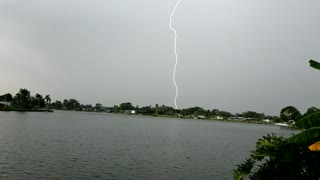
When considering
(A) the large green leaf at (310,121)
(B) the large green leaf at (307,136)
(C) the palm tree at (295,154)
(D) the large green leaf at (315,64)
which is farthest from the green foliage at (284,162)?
(D) the large green leaf at (315,64)

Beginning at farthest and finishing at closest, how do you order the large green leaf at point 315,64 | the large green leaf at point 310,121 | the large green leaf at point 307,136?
the large green leaf at point 315,64 < the large green leaf at point 310,121 < the large green leaf at point 307,136

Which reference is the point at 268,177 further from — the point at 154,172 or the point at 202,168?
the point at 202,168

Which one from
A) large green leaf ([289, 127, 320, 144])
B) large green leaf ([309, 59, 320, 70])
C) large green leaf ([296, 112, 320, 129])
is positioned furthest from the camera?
large green leaf ([309, 59, 320, 70])

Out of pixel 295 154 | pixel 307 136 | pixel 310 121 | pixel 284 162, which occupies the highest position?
pixel 310 121

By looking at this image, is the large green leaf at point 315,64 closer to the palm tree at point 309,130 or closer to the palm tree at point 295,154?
the palm tree at point 295,154

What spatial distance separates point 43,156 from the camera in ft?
136

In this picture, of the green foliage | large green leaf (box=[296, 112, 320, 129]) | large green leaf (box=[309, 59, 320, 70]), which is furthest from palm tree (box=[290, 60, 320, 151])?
large green leaf (box=[309, 59, 320, 70])

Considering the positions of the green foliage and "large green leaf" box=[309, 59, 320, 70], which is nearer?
the green foliage

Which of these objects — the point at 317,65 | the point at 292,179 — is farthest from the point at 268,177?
the point at 317,65

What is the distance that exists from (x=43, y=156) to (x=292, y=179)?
34999 millimetres

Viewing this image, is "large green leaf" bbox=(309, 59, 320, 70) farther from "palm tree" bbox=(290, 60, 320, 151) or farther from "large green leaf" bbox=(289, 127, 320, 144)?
"large green leaf" bbox=(289, 127, 320, 144)

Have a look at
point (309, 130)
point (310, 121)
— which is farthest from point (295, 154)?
point (310, 121)

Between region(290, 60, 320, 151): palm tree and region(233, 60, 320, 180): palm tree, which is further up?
region(290, 60, 320, 151): palm tree

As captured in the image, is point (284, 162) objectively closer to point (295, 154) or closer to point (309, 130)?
point (295, 154)
